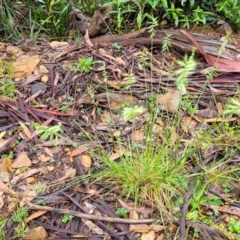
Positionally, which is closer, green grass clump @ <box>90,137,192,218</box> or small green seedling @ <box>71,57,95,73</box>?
green grass clump @ <box>90,137,192,218</box>

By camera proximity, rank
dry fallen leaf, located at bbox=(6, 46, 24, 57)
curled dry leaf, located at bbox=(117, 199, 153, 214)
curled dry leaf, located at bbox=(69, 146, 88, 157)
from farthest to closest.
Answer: dry fallen leaf, located at bbox=(6, 46, 24, 57)
curled dry leaf, located at bbox=(69, 146, 88, 157)
curled dry leaf, located at bbox=(117, 199, 153, 214)

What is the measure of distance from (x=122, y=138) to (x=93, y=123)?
19cm

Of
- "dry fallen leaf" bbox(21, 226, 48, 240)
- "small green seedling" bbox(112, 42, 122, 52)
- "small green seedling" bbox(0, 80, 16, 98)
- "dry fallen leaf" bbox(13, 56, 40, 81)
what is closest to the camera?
"dry fallen leaf" bbox(21, 226, 48, 240)

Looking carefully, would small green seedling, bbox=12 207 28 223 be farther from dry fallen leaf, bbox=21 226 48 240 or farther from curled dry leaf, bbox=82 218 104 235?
curled dry leaf, bbox=82 218 104 235

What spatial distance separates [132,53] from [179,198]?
1133 mm

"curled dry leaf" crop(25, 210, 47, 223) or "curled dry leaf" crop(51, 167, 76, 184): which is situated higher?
"curled dry leaf" crop(51, 167, 76, 184)

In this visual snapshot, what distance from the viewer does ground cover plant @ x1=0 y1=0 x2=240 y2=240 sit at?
191 cm

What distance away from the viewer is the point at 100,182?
6.77 feet

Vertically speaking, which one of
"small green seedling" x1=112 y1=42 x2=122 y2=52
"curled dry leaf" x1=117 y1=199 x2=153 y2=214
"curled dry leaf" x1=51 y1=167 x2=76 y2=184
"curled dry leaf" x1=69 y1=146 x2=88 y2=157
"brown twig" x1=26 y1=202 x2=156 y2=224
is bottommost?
"curled dry leaf" x1=117 y1=199 x2=153 y2=214

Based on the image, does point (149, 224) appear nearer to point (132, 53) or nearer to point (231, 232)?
point (231, 232)

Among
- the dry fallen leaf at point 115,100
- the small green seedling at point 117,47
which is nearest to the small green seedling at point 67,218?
the dry fallen leaf at point 115,100

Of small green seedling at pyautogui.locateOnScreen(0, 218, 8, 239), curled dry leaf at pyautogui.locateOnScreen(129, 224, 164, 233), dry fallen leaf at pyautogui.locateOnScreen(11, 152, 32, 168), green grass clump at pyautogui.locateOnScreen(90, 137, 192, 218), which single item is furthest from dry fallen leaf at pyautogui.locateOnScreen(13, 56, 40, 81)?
curled dry leaf at pyautogui.locateOnScreen(129, 224, 164, 233)

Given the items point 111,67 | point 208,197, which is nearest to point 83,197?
point 208,197

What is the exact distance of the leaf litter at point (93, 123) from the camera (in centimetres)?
192
